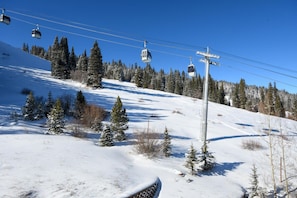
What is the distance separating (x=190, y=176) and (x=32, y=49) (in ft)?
370

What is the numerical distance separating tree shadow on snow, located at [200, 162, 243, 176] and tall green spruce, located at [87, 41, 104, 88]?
96.7 feet

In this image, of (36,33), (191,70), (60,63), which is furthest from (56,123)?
(60,63)

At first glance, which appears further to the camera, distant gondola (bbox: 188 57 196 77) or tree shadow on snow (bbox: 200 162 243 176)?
distant gondola (bbox: 188 57 196 77)

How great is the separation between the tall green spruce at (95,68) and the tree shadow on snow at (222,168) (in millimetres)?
29468

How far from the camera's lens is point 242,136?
19.9 m

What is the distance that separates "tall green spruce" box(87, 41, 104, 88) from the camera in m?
38.8

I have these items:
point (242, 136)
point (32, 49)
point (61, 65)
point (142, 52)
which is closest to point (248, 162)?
point (242, 136)

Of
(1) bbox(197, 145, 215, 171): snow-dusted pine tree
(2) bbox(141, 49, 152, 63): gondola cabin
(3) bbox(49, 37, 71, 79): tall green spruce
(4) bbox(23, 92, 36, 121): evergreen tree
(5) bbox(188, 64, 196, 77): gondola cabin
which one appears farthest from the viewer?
(3) bbox(49, 37, 71, 79): tall green spruce

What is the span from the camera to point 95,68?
3925cm

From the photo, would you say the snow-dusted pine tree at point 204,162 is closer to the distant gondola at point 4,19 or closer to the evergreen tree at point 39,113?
the distant gondola at point 4,19

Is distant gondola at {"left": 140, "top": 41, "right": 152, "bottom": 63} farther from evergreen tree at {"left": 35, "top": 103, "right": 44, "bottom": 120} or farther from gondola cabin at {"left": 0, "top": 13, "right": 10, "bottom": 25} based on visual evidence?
evergreen tree at {"left": 35, "top": 103, "right": 44, "bottom": 120}

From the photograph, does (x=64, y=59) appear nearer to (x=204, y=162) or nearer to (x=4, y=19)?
(x=4, y=19)

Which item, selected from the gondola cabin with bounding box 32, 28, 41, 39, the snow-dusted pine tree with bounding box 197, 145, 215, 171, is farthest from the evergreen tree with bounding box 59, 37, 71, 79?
the snow-dusted pine tree with bounding box 197, 145, 215, 171

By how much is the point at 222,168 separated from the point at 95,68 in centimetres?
3136
